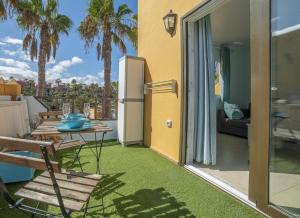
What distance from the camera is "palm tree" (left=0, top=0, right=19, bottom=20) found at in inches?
180

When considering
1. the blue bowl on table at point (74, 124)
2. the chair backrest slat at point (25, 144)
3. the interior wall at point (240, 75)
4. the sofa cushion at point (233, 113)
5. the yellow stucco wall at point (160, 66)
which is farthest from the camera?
the interior wall at point (240, 75)

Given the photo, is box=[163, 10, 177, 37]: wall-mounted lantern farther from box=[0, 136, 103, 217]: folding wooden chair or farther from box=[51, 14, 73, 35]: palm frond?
box=[51, 14, 73, 35]: palm frond

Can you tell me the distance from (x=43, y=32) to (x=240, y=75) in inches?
305

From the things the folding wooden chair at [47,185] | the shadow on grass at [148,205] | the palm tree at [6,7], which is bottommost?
the shadow on grass at [148,205]

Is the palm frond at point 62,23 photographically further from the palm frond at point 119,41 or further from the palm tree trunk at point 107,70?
the palm frond at point 119,41

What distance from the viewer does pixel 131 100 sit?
4824 millimetres

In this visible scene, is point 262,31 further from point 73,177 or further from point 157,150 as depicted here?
point 157,150

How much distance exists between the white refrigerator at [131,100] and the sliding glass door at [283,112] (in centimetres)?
320

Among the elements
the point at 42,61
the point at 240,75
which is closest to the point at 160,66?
the point at 240,75

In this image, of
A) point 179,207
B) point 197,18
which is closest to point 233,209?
point 179,207

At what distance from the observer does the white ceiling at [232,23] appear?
4.17 m

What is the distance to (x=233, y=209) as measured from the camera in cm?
217

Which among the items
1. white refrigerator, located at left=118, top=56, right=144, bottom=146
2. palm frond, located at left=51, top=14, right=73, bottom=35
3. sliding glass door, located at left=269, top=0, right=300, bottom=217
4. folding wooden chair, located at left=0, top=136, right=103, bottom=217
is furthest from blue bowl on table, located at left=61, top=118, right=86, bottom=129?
palm frond, located at left=51, top=14, right=73, bottom=35

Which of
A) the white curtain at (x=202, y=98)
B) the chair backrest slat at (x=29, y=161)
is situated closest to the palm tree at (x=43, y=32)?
the white curtain at (x=202, y=98)
